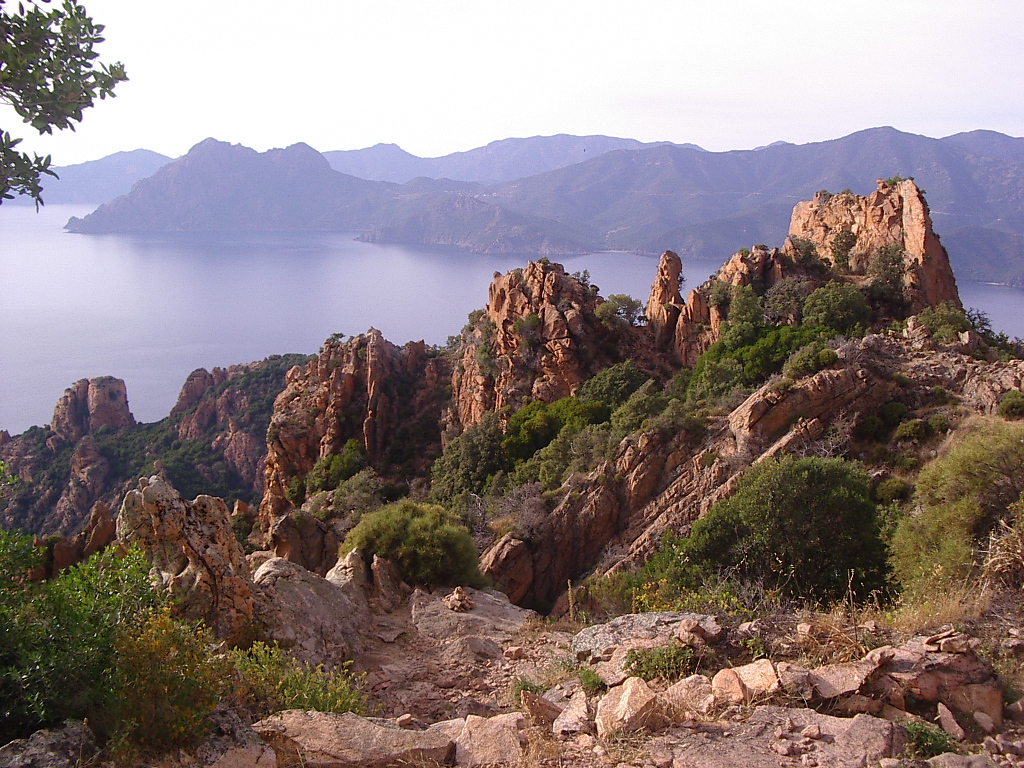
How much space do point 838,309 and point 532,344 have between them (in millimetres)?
13637

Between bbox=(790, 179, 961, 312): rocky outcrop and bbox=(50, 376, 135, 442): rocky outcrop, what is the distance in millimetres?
55493

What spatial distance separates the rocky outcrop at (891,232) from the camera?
26938 mm

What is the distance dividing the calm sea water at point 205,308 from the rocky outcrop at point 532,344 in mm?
58107

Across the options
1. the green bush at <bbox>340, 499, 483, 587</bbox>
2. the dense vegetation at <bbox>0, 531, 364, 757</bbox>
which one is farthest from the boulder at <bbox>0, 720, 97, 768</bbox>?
the green bush at <bbox>340, 499, 483, 587</bbox>

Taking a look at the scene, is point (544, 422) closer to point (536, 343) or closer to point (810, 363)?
point (536, 343)

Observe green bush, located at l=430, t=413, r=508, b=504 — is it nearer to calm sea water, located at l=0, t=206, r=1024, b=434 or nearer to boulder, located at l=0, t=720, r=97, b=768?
boulder, located at l=0, t=720, r=97, b=768

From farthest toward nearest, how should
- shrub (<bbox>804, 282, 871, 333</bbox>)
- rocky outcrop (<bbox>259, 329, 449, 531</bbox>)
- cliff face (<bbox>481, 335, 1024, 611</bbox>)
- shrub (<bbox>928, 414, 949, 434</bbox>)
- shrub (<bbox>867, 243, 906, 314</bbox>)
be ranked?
1. rocky outcrop (<bbox>259, 329, 449, 531</bbox>)
2. shrub (<bbox>867, 243, 906, 314</bbox>)
3. shrub (<bbox>804, 282, 871, 333</bbox>)
4. cliff face (<bbox>481, 335, 1024, 611</bbox>)
5. shrub (<bbox>928, 414, 949, 434</bbox>)

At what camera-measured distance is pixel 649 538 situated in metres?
18.5

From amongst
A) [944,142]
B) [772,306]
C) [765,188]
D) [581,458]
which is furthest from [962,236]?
[581,458]

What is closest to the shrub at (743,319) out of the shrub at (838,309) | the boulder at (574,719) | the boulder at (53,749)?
the shrub at (838,309)

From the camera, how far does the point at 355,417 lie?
34.9m

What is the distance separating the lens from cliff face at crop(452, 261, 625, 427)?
31031 millimetres

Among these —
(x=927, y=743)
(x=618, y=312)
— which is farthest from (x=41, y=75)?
(x=618, y=312)

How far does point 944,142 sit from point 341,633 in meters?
193
